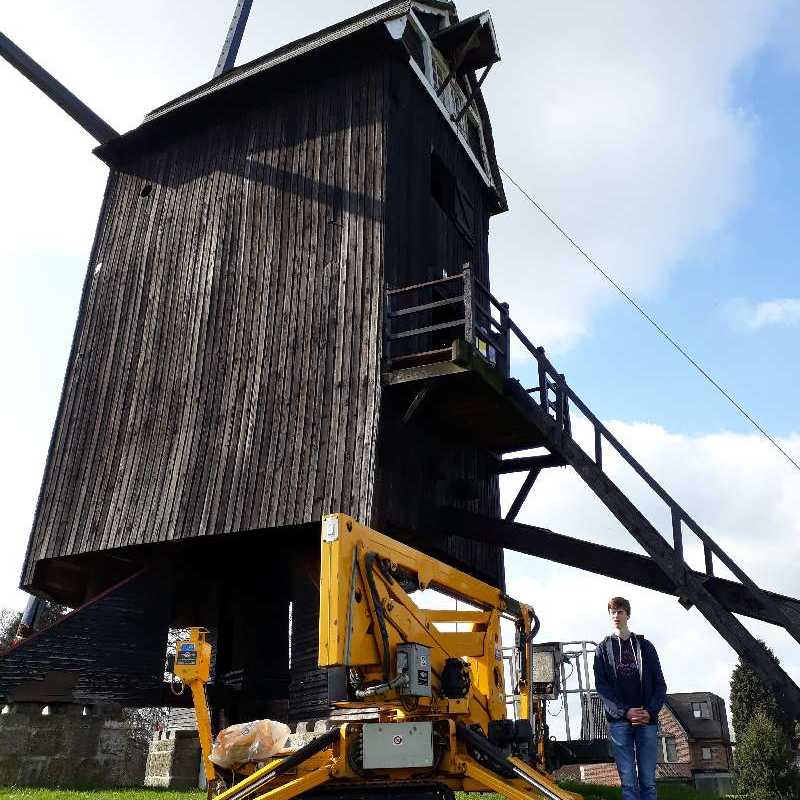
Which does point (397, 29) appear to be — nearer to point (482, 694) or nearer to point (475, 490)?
point (475, 490)

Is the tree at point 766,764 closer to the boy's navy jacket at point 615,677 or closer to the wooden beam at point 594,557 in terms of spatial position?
the wooden beam at point 594,557

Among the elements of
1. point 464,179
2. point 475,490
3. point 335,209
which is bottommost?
point 475,490

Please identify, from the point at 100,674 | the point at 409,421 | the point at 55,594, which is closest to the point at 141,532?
the point at 100,674

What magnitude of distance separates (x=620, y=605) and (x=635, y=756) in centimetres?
113

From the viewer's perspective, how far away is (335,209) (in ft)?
44.4

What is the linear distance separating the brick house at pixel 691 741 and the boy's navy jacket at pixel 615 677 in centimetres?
3644

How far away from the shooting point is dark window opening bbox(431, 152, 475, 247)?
15836 mm

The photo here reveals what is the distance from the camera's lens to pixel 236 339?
13719mm

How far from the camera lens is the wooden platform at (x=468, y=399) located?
11.1 meters

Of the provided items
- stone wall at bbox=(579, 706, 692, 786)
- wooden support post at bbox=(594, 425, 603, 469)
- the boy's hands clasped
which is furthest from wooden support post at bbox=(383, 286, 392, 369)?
stone wall at bbox=(579, 706, 692, 786)

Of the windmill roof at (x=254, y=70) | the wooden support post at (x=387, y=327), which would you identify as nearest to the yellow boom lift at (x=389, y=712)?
the wooden support post at (x=387, y=327)

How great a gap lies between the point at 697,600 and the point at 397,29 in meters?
10.4

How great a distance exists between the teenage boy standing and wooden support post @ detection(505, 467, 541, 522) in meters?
7.54

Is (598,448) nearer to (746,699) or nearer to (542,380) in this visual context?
(542,380)
